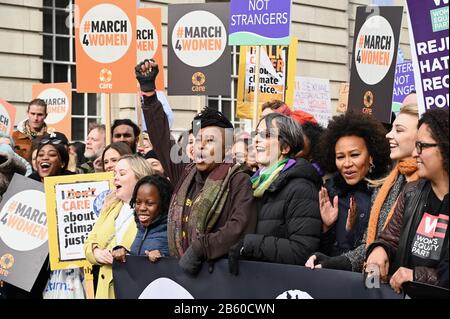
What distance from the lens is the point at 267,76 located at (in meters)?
11.0

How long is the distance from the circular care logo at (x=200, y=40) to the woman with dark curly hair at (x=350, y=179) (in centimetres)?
389

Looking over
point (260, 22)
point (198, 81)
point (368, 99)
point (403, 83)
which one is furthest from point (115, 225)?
point (403, 83)

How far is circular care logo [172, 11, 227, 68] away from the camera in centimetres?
878

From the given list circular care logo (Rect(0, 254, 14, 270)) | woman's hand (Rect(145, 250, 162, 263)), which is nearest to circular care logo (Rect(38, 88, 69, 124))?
circular care logo (Rect(0, 254, 14, 270))

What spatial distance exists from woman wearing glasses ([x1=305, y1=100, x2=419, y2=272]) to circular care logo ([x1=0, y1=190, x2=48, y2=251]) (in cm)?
267

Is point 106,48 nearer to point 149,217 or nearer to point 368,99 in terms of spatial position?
point 368,99

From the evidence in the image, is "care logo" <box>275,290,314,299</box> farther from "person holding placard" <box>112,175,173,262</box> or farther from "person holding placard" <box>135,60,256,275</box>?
"person holding placard" <box>112,175,173,262</box>

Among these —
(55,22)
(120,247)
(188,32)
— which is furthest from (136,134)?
(55,22)

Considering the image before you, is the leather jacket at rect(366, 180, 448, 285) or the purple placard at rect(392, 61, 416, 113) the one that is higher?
the purple placard at rect(392, 61, 416, 113)

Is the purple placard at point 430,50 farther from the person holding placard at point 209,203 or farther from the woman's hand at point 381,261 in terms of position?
the person holding placard at point 209,203

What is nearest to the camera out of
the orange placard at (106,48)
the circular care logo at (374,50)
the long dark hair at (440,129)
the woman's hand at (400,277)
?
the long dark hair at (440,129)

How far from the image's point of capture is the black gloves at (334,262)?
14.4 feet

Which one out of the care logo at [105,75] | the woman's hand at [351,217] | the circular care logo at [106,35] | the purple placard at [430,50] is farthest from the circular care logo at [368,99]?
the purple placard at [430,50]
